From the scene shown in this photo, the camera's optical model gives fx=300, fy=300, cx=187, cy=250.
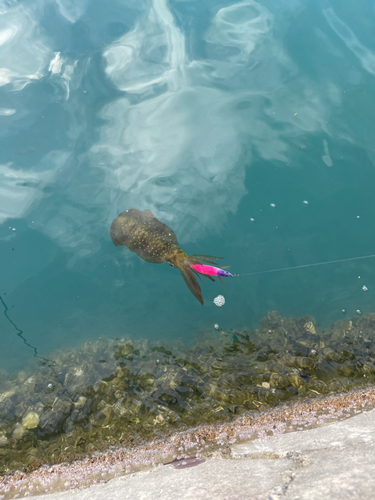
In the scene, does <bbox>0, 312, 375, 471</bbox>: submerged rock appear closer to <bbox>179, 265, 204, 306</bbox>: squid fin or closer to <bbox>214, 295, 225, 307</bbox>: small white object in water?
<bbox>214, 295, 225, 307</bbox>: small white object in water

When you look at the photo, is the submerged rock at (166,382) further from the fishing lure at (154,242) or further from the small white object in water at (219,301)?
the fishing lure at (154,242)

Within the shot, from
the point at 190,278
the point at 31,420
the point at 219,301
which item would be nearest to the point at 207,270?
the point at 190,278

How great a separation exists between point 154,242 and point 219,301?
1.54 metres

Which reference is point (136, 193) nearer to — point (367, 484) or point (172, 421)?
point (172, 421)

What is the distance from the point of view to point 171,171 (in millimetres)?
5270

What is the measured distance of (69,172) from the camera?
5.32 m

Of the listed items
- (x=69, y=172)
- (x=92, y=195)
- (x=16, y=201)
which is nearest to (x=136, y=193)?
(x=92, y=195)

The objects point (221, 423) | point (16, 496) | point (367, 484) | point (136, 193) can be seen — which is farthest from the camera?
point (136, 193)

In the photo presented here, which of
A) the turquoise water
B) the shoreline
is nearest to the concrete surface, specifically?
the shoreline

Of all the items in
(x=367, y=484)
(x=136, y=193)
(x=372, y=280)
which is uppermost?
(x=136, y=193)

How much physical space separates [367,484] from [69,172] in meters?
5.64

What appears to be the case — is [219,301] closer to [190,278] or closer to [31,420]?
[190,278]

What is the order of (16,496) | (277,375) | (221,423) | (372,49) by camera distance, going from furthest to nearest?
(372,49) < (277,375) < (221,423) < (16,496)

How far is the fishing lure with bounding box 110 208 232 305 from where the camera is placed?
456 cm
